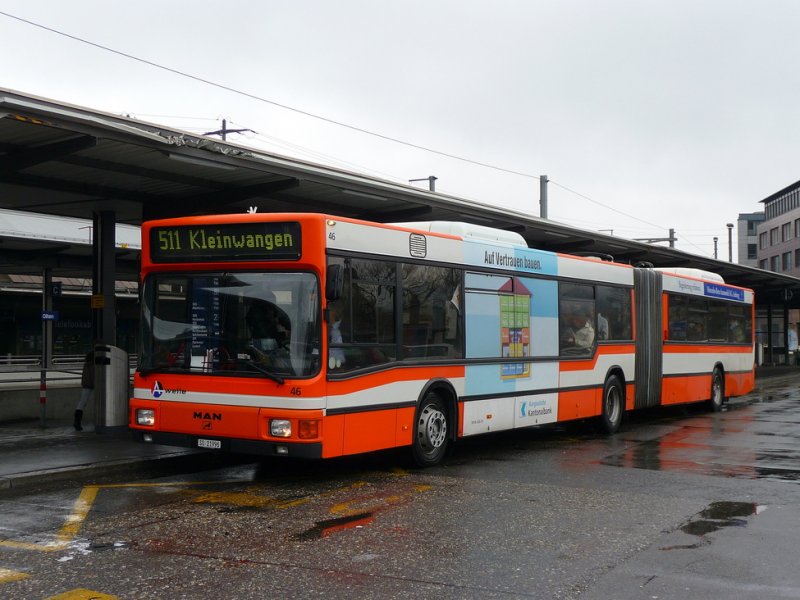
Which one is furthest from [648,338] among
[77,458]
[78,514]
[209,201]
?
[78,514]

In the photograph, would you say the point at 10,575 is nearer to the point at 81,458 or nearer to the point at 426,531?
the point at 426,531

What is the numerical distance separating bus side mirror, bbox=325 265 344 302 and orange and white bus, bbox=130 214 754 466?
0.04 feet

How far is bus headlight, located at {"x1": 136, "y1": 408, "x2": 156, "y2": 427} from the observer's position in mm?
10304

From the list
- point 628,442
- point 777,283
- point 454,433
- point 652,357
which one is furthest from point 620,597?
point 777,283

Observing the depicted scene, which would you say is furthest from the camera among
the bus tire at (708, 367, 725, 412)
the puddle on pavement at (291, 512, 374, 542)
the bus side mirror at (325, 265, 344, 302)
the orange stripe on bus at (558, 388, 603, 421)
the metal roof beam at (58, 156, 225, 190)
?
the bus tire at (708, 367, 725, 412)

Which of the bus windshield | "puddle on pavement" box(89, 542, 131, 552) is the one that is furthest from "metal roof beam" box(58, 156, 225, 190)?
"puddle on pavement" box(89, 542, 131, 552)

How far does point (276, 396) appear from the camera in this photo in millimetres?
9469

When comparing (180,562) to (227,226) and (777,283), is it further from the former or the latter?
(777,283)

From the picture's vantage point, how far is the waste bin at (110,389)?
14.0 meters

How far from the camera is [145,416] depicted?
34.0 ft

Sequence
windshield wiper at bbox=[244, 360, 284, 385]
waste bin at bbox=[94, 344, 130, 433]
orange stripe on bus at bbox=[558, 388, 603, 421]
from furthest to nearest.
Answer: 1. orange stripe on bus at bbox=[558, 388, 603, 421]
2. waste bin at bbox=[94, 344, 130, 433]
3. windshield wiper at bbox=[244, 360, 284, 385]

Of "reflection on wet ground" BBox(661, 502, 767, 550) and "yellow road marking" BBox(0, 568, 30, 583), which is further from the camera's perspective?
"reflection on wet ground" BBox(661, 502, 767, 550)

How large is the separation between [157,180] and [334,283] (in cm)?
527

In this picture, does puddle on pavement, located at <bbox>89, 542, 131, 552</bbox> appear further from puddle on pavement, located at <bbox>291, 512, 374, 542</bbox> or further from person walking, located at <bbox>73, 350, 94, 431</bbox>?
person walking, located at <bbox>73, 350, 94, 431</bbox>
